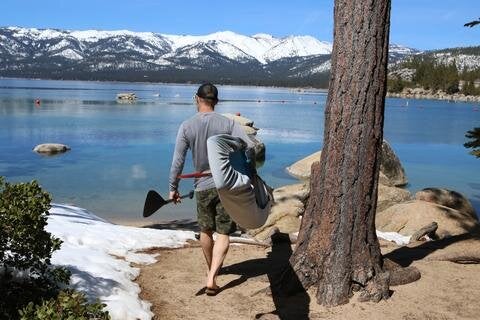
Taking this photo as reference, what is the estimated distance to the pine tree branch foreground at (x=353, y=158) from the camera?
532cm

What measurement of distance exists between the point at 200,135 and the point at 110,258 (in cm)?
232

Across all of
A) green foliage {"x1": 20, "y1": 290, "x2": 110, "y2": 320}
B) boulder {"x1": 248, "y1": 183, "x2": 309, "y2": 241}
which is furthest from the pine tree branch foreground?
boulder {"x1": 248, "y1": 183, "x2": 309, "y2": 241}

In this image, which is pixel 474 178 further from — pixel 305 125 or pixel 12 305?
pixel 305 125

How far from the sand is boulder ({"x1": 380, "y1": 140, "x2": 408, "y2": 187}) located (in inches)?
630

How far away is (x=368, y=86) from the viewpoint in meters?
5.31

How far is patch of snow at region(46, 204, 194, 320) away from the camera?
5359 mm

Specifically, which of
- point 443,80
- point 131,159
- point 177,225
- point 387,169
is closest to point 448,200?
point 177,225

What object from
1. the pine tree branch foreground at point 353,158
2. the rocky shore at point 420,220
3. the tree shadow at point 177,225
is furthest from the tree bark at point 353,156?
the tree shadow at point 177,225

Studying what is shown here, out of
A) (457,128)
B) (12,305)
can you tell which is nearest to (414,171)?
(12,305)

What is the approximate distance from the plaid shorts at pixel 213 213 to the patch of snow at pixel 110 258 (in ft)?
3.38

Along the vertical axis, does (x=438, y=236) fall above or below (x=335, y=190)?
below

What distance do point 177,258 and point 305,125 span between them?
46.7 metres

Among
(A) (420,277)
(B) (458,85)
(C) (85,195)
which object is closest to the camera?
(A) (420,277)

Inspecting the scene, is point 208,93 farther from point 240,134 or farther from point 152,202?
point 152,202
